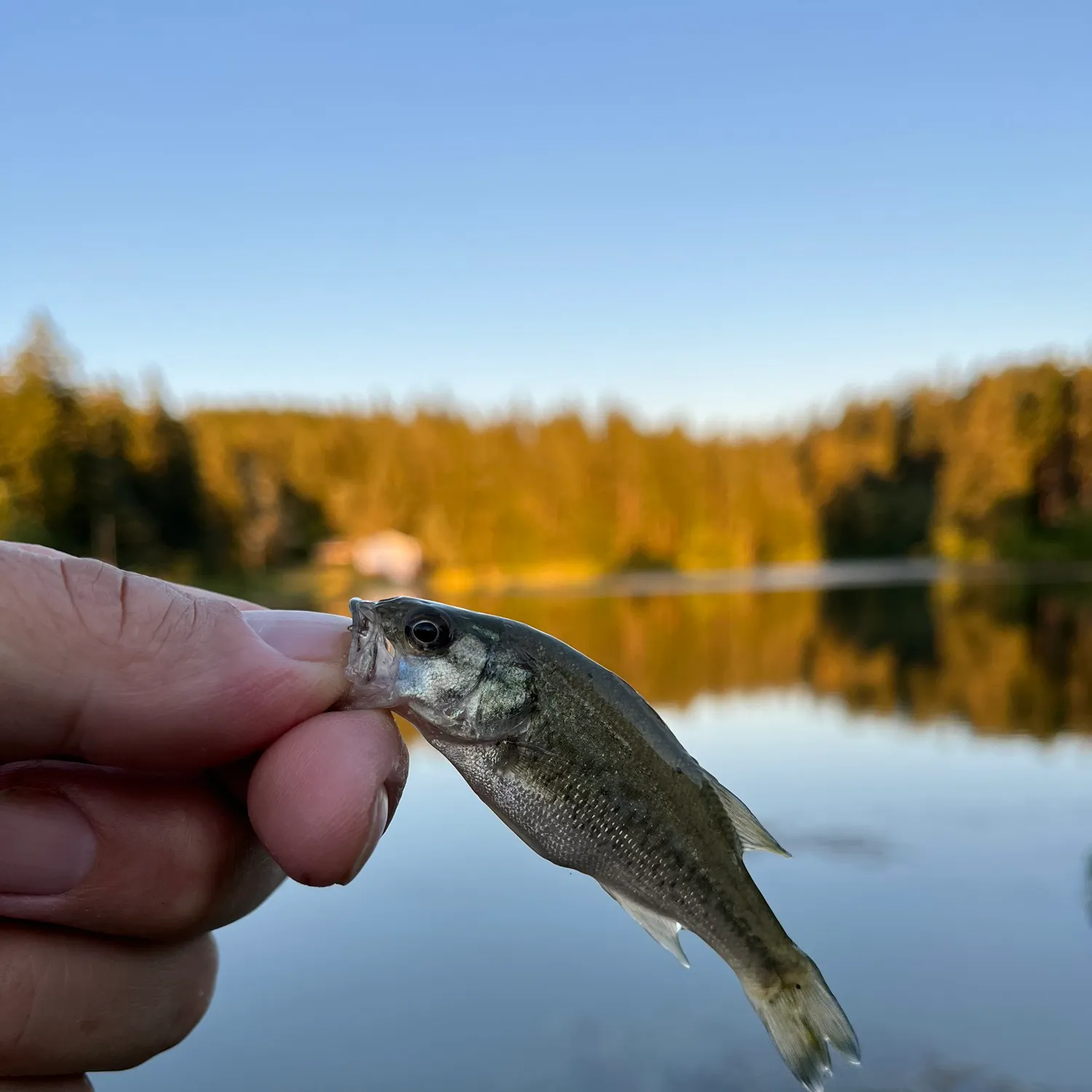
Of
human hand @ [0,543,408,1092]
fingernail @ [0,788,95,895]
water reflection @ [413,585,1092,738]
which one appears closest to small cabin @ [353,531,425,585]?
water reflection @ [413,585,1092,738]

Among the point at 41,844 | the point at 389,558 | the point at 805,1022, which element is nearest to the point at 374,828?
the point at 41,844

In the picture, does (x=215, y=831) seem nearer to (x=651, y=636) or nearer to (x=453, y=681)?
(x=453, y=681)

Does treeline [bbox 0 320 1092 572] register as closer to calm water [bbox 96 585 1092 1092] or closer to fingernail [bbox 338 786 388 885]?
calm water [bbox 96 585 1092 1092]

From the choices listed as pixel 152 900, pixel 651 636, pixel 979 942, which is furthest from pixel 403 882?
pixel 651 636

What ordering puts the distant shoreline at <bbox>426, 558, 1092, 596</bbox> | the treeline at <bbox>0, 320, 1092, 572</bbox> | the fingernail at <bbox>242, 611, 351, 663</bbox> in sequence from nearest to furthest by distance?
the fingernail at <bbox>242, 611, 351, 663</bbox>
the treeline at <bbox>0, 320, 1092, 572</bbox>
the distant shoreline at <bbox>426, 558, 1092, 596</bbox>

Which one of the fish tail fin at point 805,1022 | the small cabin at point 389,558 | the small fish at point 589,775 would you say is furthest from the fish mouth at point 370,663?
the small cabin at point 389,558

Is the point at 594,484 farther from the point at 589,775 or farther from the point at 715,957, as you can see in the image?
the point at 589,775
